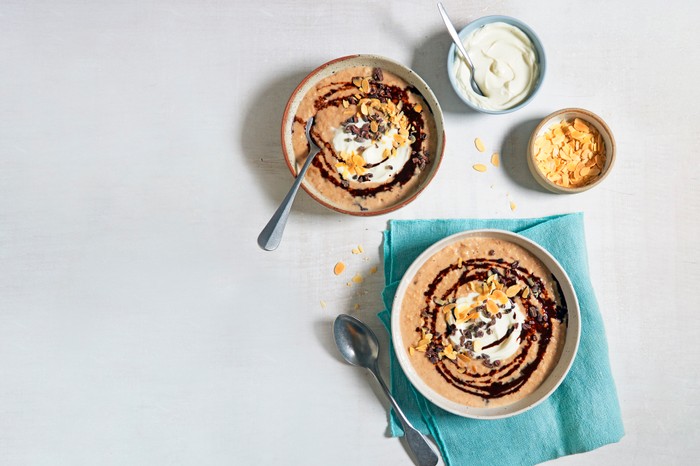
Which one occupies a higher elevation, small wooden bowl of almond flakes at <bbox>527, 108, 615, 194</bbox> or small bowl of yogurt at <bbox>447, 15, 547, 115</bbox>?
small bowl of yogurt at <bbox>447, 15, 547, 115</bbox>

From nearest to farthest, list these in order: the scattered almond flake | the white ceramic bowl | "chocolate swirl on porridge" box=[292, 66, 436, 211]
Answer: the white ceramic bowl, "chocolate swirl on porridge" box=[292, 66, 436, 211], the scattered almond flake

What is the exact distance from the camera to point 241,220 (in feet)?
8.89

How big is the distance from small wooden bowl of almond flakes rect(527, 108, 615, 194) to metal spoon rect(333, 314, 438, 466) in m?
1.02

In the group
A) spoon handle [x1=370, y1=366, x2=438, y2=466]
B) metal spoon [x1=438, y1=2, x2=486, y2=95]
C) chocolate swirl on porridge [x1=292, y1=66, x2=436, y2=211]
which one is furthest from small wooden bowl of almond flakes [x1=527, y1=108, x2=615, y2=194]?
spoon handle [x1=370, y1=366, x2=438, y2=466]

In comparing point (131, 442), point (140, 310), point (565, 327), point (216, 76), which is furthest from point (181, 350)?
point (565, 327)

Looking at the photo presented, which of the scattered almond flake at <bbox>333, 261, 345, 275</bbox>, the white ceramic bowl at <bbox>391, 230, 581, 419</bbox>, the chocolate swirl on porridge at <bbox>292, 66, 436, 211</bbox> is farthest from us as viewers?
the scattered almond flake at <bbox>333, 261, 345, 275</bbox>

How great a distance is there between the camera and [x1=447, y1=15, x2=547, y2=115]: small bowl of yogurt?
2.56 metres

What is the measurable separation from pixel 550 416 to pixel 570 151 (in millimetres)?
1157

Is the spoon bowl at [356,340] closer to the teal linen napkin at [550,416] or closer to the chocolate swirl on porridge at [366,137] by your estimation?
the teal linen napkin at [550,416]

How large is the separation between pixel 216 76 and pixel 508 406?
193cm

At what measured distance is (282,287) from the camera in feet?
8.82

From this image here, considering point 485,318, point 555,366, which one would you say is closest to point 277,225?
point 485,318

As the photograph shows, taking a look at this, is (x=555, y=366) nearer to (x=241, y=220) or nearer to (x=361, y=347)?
(x=361, y=347)

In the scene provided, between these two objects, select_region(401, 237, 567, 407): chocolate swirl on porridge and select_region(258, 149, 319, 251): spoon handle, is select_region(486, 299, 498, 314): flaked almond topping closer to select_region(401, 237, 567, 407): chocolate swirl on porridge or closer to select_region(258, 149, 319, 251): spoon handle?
select_region(401, 237, 567, 407): chocolate swirl on porridge
